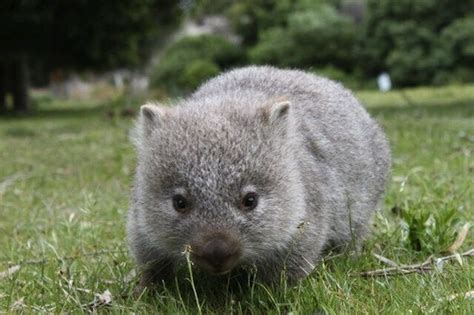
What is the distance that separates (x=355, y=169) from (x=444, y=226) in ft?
1.86

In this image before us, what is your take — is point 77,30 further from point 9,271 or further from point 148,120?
point 148,120

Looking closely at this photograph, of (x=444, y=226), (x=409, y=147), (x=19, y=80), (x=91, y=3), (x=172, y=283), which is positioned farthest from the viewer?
(x=19, y=80)

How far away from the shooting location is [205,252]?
292 centimetres

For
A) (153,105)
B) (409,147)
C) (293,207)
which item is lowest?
(409,147)

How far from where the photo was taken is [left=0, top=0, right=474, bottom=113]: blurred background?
17.7 meters

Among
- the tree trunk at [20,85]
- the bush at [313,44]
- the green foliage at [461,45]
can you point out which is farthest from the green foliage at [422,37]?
the tree trunk at [20,85]

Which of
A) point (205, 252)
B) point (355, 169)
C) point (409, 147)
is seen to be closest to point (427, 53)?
point (409, 147)

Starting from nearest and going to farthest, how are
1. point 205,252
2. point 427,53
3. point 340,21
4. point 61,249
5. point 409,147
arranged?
1. point 205,252
2. point 61,249
3. point 409,147
4. point 427,53
5. point 340,21

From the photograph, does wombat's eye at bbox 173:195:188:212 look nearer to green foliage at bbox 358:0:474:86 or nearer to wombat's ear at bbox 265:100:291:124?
wombat's ear at bbox 265:100:291:124

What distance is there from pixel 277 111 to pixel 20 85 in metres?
17.8

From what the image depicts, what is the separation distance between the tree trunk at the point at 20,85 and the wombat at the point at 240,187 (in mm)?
16719

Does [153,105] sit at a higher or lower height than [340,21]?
higher

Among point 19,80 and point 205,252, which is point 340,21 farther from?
point 205,252

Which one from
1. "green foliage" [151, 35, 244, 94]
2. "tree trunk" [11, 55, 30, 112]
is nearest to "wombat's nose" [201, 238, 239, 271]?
"tree trunk" [11, 55, 30, 112]
